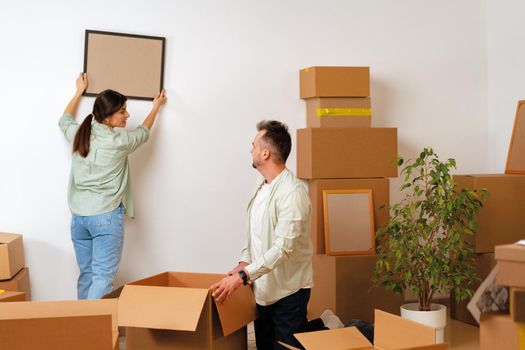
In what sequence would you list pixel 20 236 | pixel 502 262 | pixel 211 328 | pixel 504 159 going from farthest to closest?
pixel 504 159
pixel 20 236
pixel 211 328
pixel 502 262

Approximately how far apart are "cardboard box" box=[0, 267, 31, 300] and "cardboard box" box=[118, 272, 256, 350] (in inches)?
44.3

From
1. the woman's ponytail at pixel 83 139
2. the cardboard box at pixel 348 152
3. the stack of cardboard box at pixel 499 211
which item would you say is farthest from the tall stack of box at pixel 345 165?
the woman's ponytail at pixel 83 139

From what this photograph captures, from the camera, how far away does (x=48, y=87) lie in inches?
164

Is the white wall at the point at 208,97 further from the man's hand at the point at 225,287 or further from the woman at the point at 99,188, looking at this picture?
the man's hand at the point at 225,287

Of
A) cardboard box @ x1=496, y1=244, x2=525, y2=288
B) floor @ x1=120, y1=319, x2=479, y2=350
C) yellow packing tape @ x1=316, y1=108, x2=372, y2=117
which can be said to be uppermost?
yellow packing tape @ x1=316, y1=108, x2=372, y2=117

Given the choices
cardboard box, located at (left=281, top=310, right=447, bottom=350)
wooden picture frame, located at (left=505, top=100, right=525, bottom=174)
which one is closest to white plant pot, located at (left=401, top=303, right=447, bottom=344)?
wooden picture frame, located at (left=505, top=100, right=525, bottom=174)

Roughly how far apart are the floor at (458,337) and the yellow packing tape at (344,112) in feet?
4.93

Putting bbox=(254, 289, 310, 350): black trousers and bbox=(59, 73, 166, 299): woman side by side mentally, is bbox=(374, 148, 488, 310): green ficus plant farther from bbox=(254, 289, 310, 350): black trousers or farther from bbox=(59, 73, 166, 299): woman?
bbox=(59, 73, 166, 299): woman

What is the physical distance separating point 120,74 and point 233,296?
1972 mm

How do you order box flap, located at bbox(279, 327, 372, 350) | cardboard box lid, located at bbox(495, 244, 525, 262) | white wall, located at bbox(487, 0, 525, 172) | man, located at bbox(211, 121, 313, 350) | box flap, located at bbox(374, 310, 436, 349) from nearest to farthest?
cardboard box lid, located at bbox(495, 244, 525, 262), box flap, located at bbox(374, 310, 436, 349), box flap, located at bbox(279, 327, 372, 350), man, located at bbox(211, 121, 313, 350), white wall, located at bbox(487, 0, 525, 172)

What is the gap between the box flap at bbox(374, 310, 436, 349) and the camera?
2.31 m

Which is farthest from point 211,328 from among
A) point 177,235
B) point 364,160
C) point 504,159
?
point 504,159

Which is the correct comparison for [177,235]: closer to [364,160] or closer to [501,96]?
[364,160]

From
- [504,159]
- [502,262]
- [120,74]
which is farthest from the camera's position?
[504,159]
